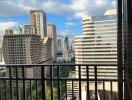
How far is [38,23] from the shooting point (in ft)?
14.4

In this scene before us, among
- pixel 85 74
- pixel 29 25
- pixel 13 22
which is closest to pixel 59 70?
pixel 85 74

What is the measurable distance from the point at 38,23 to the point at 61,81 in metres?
1.50

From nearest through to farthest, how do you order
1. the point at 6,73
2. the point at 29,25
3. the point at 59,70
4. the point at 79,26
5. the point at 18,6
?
1. the point at 59,70
2. the point at 6,73
3. the point at 79,26
4. the point at 29,25
5. the point at 18,6

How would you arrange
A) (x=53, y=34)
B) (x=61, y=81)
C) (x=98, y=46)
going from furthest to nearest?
1. (x=53, y=34)
2. (x=98, y=46)
3. (x=61, y=81)

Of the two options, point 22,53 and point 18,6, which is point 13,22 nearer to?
point 18,6

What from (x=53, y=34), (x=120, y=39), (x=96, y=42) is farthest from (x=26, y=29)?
(x=120, y=39)

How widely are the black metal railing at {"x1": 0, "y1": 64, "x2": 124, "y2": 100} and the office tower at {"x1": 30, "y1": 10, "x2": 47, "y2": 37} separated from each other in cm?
107

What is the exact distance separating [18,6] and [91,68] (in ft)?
8.12

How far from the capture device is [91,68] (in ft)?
10.9

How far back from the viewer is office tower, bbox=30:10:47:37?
13.9ft

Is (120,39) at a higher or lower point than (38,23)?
lower

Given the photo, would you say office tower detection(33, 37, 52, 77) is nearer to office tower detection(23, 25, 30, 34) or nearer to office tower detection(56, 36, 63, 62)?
office tower detection(56, 36, 63, 62)

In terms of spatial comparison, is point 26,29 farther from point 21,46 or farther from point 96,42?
point 96,42

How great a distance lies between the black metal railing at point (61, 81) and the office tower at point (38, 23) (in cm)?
107
